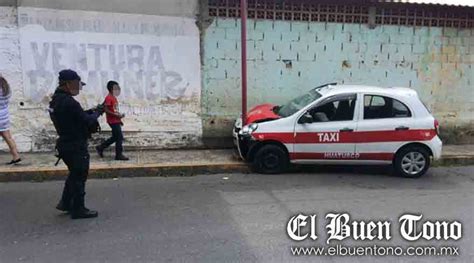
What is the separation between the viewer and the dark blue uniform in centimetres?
476

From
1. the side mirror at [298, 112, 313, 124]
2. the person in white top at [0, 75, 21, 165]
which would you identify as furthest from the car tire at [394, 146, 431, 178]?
the person in white top at [0, 75, 21, 165]

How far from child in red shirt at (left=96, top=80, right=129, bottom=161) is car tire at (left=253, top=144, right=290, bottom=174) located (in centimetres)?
223

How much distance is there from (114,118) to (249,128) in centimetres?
222

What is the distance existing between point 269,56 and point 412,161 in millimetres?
3251

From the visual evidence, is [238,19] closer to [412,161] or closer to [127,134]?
[127,134]

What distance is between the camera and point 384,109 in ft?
23.8

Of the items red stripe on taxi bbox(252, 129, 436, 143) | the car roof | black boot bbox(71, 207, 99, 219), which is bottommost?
black boot bbox(71, 207, 99, 219)

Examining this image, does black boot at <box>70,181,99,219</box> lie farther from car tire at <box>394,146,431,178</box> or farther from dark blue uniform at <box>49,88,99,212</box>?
car tire at <box>394,146,431,178</box>

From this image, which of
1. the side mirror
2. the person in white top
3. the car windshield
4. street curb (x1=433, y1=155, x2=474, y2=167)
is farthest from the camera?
street curb (x1=433, y1=155, x2=474, y2=167)

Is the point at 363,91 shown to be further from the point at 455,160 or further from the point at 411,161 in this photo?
the point at 455,160

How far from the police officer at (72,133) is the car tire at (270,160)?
2.92 m

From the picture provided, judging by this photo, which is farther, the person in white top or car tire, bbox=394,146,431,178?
car tire, bbox=394,146,431,178

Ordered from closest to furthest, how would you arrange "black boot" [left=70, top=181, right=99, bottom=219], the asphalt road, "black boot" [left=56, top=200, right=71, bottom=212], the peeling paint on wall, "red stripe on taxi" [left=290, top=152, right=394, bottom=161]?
the asphalt road → "black boot" [left=70, top=181, right=99, bottom=219] → "black boot" [left=56, top=200, right=71, bottom=212] → "red stripe on taxi" [left=290, top=152, right=394, bottom=161] → the peeling paint on wall

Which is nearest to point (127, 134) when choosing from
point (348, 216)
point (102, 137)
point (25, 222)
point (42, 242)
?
point (102, 137)
